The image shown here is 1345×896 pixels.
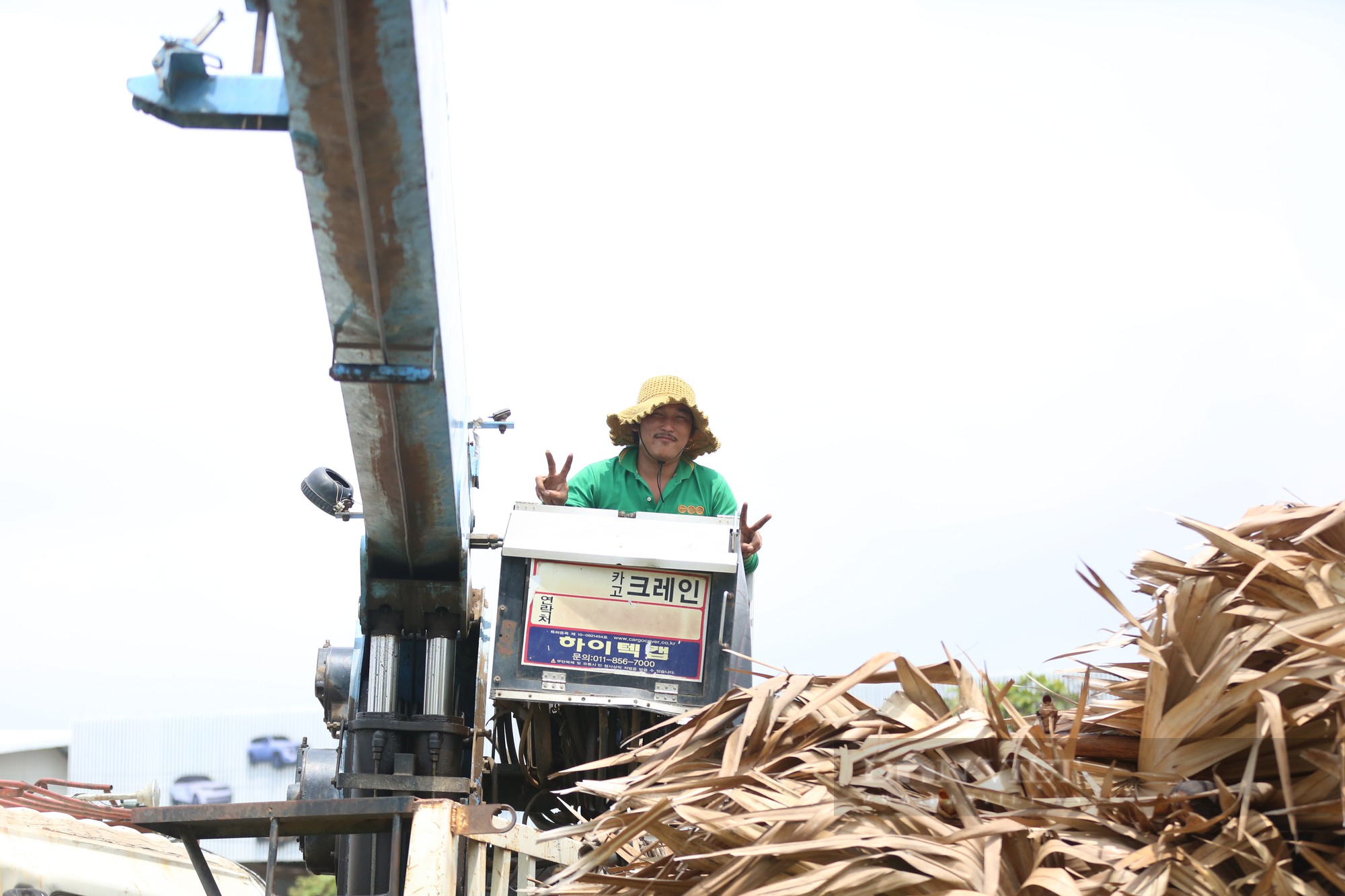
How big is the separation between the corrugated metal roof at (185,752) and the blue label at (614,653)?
31.1 meters

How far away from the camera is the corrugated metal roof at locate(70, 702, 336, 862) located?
33.2 meters

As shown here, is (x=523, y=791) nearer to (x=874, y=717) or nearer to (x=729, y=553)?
(x=729, y=553)

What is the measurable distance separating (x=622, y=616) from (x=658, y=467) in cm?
130

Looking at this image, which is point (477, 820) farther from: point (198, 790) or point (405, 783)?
point (198, 790)

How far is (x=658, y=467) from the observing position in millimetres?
5516

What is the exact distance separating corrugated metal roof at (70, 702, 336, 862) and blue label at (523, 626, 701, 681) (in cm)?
3112

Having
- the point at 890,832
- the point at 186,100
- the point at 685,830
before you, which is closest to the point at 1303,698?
the point at 890,832

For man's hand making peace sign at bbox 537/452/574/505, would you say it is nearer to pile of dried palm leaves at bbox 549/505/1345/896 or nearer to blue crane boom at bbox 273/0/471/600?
blue crane boom at bbox 273/0/471/600

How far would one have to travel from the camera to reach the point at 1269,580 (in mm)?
2195

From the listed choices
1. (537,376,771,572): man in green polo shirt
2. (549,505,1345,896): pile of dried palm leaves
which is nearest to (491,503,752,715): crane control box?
(537,376,771,572): man in green polo shirt

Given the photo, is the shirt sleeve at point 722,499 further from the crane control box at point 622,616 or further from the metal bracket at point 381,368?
the metal bracket at point 381,368

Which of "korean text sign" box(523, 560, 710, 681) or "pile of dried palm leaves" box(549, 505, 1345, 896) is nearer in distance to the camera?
"pile of dried palm leaves" box(549, 505, 1345, 896)

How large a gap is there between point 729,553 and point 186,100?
2337 millimetres

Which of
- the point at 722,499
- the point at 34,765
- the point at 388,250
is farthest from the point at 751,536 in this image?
the point at 34,765
